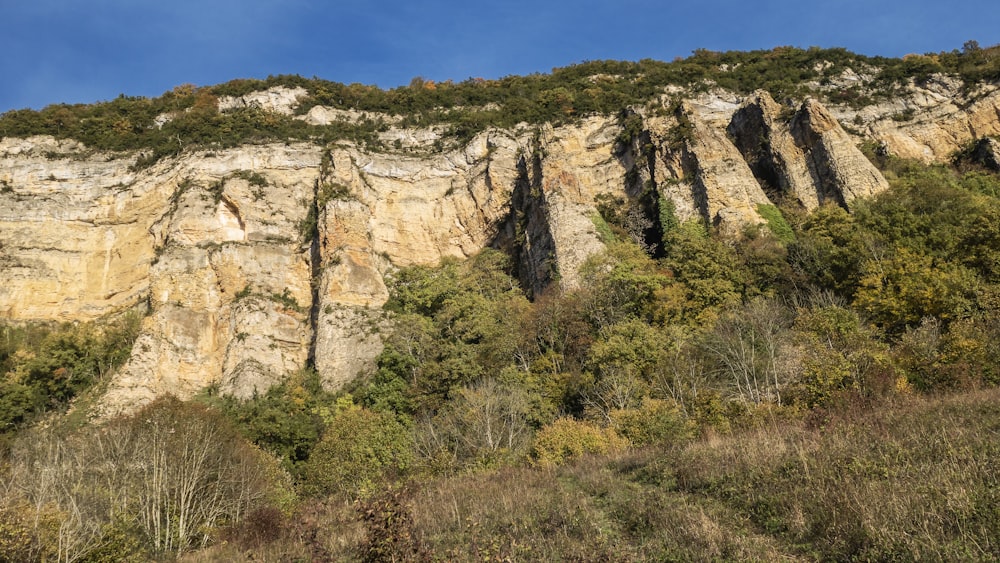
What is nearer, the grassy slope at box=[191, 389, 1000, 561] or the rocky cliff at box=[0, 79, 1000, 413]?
the grassy slope at box=[191, 389, 1000, 561]

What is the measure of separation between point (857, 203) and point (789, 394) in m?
19.6

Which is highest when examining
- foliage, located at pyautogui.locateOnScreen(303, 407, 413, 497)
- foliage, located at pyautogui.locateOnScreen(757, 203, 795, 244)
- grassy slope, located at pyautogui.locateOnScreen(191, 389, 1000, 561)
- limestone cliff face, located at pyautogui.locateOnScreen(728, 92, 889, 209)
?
limestone cliff face, located at pyautogui.locateOnScreen(728, 92, 889, 209)

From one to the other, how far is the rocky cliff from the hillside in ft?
0.74

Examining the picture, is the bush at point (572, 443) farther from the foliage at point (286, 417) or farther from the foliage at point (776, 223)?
the foliage at point (776, 223)

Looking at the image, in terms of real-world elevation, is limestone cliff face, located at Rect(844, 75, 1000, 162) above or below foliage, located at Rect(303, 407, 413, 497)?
above

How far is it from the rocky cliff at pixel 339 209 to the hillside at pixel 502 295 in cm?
23

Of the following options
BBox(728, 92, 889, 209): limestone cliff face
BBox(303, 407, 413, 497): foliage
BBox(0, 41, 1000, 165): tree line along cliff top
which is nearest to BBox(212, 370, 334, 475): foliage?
BBox(303, 407, 413, 497): foliage

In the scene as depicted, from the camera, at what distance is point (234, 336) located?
113 ft

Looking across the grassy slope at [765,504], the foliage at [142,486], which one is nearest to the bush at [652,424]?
the grassy slope at [765,504]

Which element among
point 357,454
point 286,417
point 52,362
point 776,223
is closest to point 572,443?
point 357,454

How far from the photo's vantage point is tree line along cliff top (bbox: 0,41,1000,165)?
1834 inches

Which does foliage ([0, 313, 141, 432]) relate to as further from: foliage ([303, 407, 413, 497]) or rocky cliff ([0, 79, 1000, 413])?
foliage ([303, 407, 413, 497])

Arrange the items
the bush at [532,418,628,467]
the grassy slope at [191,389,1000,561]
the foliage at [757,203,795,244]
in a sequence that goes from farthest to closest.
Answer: the foliage at [757,203,795,244] → the bush at [532,418,628,467] → the grassy slope at [191,389,1000,561]

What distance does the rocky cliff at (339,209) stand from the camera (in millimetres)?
33562
